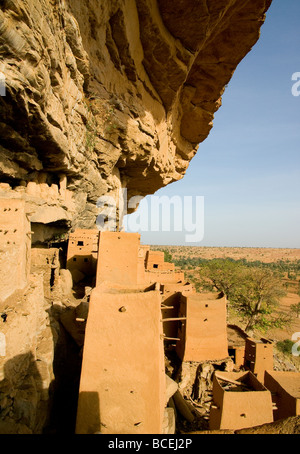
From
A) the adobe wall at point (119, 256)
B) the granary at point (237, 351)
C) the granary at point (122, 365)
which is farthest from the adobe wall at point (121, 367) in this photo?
the granary at point (237, 351)

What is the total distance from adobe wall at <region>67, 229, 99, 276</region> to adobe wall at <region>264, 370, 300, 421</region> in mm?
7694

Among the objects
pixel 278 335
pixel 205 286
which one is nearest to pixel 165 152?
pixel 205 286

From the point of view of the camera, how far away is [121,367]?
4531mm

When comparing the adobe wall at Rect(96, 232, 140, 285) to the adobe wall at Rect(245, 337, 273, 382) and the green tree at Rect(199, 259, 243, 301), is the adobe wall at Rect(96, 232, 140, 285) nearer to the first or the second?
the adobe wall at Rect(245, 337, 273, 382)

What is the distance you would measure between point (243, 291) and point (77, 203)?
49.9 feet

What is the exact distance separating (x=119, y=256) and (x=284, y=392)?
21.8ft

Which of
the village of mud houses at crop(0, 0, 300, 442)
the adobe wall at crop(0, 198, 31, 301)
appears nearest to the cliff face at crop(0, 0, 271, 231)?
the village of mud houses at crop(0, 0, 300, 442)

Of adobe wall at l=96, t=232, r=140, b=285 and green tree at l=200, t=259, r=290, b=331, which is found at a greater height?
adobe wall at l=96, t=232, r=140, b=285

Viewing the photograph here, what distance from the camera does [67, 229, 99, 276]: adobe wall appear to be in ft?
36.0

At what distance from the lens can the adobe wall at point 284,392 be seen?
7340 mm

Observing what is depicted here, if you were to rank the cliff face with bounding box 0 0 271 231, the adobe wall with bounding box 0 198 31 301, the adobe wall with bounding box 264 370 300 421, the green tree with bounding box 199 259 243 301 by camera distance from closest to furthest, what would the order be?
the adobe wall with bounding box 0 198 31 301
the cliff face with bounding box 0 0 271 231
the adobe wall with bounding box 264 370 300 421
the green tree with bounding box 199 259 243 301

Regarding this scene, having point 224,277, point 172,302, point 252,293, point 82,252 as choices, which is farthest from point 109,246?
point 224,277

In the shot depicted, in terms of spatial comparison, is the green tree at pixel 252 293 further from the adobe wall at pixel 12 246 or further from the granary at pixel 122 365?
the adobe wall at pixel 12 246

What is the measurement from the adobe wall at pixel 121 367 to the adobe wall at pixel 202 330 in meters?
4.94
